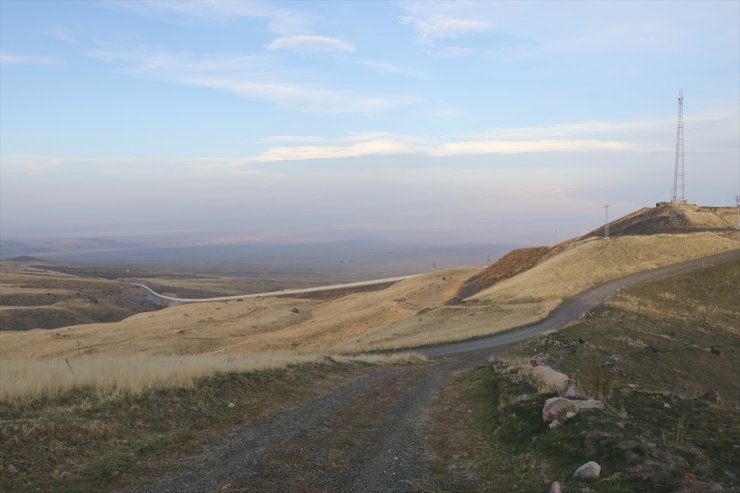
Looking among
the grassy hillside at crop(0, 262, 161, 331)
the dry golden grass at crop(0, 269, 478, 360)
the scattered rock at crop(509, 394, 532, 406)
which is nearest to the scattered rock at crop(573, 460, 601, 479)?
the scattered rock at crop(509, 394, 532, 406)

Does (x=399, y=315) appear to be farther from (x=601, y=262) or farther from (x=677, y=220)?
(x=677, y=220)

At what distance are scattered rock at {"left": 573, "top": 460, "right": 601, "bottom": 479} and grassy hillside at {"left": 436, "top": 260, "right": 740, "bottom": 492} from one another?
141mm

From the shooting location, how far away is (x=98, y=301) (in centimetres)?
8875

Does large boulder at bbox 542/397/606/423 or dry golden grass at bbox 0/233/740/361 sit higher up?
large boulder at bbox 542/397/606/423

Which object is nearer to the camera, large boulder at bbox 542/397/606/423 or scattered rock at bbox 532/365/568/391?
large boulder at bbox 542/397/606/423

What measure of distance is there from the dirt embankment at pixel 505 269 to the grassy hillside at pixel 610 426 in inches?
1634

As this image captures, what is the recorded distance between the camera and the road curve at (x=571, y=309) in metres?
32.1

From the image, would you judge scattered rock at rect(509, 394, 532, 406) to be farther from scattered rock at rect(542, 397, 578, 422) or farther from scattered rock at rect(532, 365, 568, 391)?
scattered rock at rect(542, 397, 578, 422)

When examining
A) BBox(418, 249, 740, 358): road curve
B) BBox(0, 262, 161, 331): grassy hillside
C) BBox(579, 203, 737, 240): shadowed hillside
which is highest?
BBox(579, 203, 737, 240): shadowed hillside

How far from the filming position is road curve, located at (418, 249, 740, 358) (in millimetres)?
32094

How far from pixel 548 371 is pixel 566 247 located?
6388 cm

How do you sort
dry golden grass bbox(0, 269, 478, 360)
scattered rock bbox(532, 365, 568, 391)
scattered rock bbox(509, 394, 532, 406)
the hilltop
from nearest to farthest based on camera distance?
scattered rock bbox(509, 394, 532, 406) < scattered rock bbox(532, 365, 568, 391) < the hilltop < dry golden grass bbox(0, 269, 478, 360)

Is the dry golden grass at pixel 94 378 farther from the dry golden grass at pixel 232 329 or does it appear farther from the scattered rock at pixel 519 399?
the dry golden grass at pixel 232 329

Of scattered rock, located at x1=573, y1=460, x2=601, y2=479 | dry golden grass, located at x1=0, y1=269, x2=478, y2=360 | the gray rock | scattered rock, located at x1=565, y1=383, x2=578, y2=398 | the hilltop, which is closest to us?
scattered rock, located at x1=573, y1=460, x2=601, y2=479
